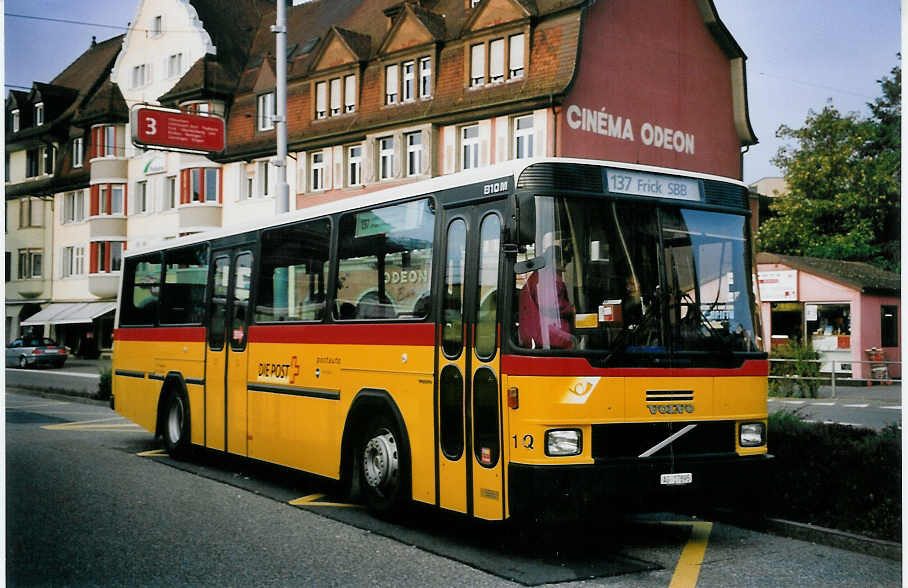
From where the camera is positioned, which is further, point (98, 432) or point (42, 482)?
point (98, 432)

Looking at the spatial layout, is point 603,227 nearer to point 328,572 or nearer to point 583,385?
point 583,385

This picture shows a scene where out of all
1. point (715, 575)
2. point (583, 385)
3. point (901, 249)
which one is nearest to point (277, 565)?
point (583, 385)

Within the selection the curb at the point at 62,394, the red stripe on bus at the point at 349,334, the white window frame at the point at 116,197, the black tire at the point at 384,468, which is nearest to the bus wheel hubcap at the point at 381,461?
the black tire at the point at 384,468

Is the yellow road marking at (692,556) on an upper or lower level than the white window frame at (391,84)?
lower

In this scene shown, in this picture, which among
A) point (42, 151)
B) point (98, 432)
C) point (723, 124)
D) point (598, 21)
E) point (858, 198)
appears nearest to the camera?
point (42, 151)

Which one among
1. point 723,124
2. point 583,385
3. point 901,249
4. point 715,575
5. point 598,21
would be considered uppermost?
point 598,21

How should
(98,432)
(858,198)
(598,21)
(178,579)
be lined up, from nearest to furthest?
(178,579), (858,198), (98,432), (598,21)

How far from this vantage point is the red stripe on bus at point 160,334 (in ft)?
42.0

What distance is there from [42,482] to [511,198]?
20.2ft

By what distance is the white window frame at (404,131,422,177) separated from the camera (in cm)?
3269

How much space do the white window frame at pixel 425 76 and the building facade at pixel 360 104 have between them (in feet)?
0.32

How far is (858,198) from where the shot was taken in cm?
1451

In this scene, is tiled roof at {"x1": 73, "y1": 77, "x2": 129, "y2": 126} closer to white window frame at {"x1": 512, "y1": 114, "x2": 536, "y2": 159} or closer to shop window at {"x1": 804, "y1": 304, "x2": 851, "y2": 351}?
white window frame at {"x1": 512, "y1": 114, "x2": 536, "y2": 159}

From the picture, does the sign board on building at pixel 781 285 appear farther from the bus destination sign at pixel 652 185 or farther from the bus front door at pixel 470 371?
the bus front door at pixel 470 371
